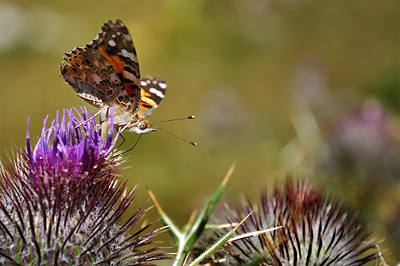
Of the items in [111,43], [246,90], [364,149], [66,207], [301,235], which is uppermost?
[246,90]

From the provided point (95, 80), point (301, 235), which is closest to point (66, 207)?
point (95, 80)

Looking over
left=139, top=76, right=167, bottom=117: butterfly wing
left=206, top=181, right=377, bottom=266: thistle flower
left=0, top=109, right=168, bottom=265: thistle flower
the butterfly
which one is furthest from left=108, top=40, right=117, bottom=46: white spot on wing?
left=206, top=181, right=377, bottom=266: thistle flower

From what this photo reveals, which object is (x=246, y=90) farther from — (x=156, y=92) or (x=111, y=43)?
(x=111, y=43)

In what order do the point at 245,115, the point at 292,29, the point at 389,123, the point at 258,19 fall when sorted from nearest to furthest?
the point at 389,123, the point at 245,115, the point at 258,19, the point at 292,29

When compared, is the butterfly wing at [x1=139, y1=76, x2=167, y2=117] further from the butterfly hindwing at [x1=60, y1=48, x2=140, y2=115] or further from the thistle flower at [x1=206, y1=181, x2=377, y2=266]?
the thistle flower at [x1=206, y1=181, x2=377, y2=266]

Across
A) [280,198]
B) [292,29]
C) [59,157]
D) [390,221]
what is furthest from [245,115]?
[292,29]

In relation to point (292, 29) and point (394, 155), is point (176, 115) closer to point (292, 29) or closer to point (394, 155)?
point (394, 155)

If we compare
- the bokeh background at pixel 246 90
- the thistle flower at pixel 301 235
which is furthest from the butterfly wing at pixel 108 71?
the bokeh background at pixel 246 90
